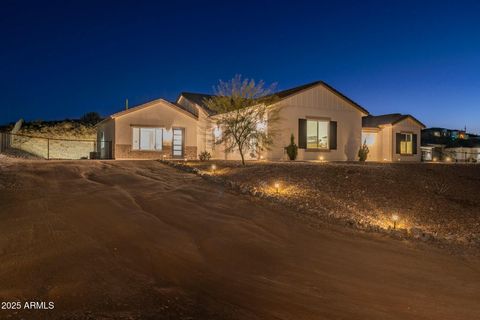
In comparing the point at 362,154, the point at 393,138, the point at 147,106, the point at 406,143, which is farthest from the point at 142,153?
the point at 406,143

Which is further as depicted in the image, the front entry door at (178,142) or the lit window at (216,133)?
the front entry door at (178,142)

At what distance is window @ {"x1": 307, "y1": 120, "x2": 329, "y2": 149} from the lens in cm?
2119

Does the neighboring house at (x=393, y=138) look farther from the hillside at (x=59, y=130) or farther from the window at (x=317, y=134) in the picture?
the hillside at (x=59, y=130)

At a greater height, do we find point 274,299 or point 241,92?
point 241,92

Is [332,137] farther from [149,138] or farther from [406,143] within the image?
[149,138]

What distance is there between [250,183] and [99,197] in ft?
15.3

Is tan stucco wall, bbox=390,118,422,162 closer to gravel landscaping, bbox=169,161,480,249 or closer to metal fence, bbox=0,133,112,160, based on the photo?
gravel landscaping, bbox=169,161,480,249

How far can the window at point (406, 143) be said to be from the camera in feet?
87.7

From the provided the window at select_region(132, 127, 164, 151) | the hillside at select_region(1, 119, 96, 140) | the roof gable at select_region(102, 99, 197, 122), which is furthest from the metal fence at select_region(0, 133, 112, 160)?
the roof gable at select_region(102, 99, 197, 122)

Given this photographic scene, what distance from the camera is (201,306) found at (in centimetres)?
389

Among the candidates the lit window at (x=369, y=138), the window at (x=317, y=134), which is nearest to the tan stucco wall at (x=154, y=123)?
the window at (x=317, y=134)

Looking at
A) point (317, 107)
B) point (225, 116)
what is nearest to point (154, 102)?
point (225, 116)

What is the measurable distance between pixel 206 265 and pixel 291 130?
15.6m

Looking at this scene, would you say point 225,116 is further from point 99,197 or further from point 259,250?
point 259,250
